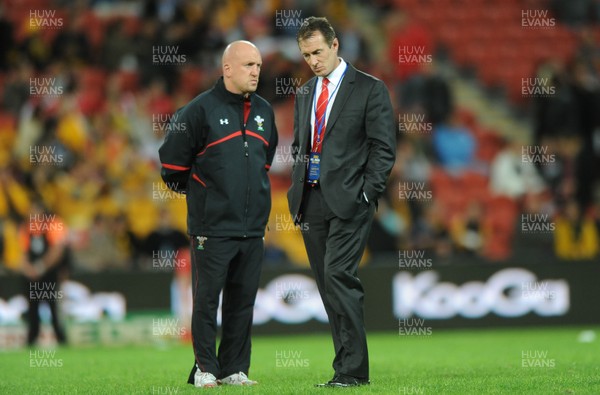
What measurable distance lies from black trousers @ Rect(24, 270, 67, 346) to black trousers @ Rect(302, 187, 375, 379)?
24.1 feet

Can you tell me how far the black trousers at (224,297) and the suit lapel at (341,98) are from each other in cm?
119

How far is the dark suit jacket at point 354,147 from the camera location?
7797 mm

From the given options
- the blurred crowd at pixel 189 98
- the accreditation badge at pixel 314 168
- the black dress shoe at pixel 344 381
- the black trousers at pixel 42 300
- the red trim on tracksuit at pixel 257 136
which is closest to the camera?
the black dress shoe at pixel 344 381

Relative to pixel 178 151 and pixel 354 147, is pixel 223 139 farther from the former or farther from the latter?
pixel 354 147

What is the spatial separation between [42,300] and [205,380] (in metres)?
6.95

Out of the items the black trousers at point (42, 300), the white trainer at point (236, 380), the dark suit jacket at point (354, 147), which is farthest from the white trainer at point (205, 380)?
the black trousers at point (42, 300)

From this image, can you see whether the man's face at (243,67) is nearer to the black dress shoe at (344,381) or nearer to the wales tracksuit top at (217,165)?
the wales tracksuit top at (217,165)

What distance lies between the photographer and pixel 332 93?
26.6 feet

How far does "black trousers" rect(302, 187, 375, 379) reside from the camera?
305 inches

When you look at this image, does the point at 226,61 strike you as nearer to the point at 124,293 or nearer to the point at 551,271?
the point at 124,293

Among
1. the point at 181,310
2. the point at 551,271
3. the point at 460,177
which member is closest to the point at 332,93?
the point at 181,310

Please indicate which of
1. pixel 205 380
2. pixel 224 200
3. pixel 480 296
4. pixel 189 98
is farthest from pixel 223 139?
pixel 189 98

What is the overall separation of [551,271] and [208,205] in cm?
854

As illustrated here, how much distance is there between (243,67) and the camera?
8297 millimetres
